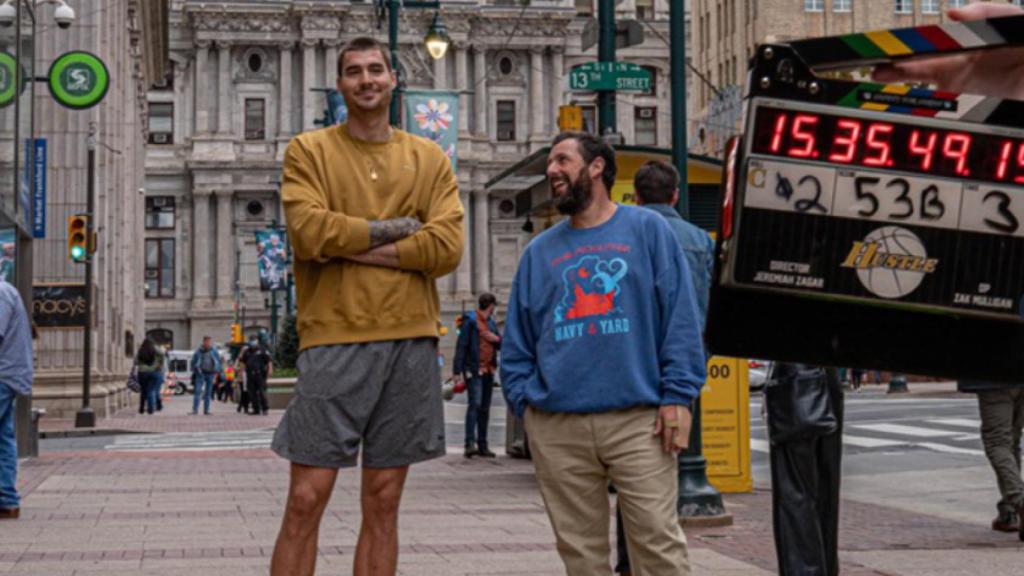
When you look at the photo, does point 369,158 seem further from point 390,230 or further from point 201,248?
point 201,248

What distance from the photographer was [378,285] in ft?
18.2

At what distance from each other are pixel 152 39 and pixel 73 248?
3266cm

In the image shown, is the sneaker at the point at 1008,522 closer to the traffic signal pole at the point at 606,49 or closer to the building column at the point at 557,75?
the traffic signal pole at the point at 606,49

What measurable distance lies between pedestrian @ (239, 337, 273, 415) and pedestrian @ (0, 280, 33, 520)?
2722cm

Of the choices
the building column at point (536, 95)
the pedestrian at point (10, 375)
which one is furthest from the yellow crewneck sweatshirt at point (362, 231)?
the building column at point (536, 95)

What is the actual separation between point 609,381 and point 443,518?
6.05 m

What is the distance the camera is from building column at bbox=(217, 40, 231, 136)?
3575 inches

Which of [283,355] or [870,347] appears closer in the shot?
[870,347]

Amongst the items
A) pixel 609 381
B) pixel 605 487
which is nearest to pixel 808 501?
pixel 605 487

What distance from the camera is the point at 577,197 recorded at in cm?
577

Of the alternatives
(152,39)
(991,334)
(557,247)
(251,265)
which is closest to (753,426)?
(557,247)

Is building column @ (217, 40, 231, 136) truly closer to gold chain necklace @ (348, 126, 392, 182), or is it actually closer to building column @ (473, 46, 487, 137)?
building column @ (473, 46, 487, 137)

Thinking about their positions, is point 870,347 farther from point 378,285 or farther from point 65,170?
point 65,170

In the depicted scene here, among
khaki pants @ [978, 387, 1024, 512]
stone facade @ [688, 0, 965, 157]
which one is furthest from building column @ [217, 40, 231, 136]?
khaki pants @ [978, 387, 1024, 512]
